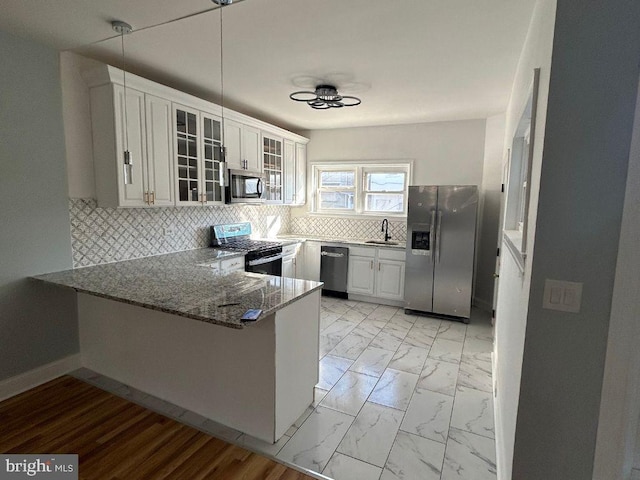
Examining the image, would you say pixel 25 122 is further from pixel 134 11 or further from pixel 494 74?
pixel 494 74

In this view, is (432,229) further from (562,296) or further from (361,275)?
(562,296)

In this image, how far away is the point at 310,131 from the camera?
559 centimetres

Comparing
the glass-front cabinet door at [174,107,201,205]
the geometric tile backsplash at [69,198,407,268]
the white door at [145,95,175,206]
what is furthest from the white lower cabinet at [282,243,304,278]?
the white door at [145,95,175,206]

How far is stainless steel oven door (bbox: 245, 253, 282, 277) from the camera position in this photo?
3.88 metres

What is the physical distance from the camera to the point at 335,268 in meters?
4.99

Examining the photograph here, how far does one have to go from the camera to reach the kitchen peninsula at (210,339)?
6.48ft

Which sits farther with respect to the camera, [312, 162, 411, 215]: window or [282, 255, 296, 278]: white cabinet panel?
[312, 162, 411, 215]: window

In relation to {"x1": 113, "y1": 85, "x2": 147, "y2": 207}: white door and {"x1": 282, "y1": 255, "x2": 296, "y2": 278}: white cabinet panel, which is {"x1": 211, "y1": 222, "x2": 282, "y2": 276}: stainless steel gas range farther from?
{"x1": 113, "y1": 85, "x2": 147, "y2": 207}: white door

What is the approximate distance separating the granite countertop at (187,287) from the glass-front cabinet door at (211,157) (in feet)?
2.93

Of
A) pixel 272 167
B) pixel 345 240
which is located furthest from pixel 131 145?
pixel 345 240

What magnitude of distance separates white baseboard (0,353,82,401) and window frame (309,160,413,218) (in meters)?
3.74

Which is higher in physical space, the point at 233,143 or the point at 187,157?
the point at 233,143

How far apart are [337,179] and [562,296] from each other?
14.7ft

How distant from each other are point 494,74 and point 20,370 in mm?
4405
